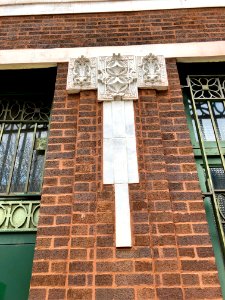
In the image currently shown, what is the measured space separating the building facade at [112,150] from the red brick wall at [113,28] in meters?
0.02

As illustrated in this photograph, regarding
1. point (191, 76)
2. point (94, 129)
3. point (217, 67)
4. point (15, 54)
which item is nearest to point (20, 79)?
point (15, 54)

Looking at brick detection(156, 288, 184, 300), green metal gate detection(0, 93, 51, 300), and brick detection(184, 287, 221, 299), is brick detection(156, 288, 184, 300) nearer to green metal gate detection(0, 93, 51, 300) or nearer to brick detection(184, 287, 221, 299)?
brick detection(184, 287, 221, 299)

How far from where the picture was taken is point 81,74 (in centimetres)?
383

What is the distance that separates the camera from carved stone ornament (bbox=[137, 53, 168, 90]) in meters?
3.73

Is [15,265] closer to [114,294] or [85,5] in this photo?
[114,294]

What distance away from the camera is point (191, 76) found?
4074 millimetres

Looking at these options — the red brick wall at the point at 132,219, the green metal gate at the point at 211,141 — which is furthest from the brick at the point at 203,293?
the green metal gate at the point at 211,141

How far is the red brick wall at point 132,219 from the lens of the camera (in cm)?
256

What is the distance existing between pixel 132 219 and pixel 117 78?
1685 millimetres

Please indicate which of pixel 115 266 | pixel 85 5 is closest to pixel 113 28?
pixel 85 5

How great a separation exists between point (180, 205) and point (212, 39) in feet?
8.03

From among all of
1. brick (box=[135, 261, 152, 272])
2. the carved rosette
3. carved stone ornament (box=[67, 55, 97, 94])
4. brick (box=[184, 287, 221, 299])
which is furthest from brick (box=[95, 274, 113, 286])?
carved stone ornament (box=[67, 55, 97, 94])

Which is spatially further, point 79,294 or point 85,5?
point 85,5

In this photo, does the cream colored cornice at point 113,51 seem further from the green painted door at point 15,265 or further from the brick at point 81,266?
the brick at point 81,266
